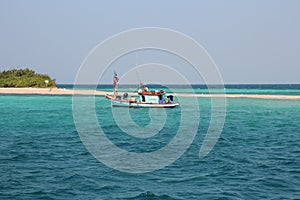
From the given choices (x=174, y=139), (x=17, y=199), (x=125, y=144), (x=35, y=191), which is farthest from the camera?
(x=174, y=139)

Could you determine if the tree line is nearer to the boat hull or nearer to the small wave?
the boat hull

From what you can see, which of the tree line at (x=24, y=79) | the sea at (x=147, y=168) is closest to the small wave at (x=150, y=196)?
the sea at (x=147, y=168)

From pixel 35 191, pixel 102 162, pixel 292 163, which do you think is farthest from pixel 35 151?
pixel 292 163

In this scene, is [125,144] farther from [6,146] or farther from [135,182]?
[135,182]

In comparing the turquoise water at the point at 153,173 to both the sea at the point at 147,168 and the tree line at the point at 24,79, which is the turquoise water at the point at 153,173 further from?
the tree line at the point at 24,79

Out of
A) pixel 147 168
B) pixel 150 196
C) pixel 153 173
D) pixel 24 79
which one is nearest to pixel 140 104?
pixel 147 168

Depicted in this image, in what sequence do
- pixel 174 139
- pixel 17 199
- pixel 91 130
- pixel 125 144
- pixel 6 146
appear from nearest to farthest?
1. pixel 17 199
2. pixel 6 146
3. pixel 125 144
4. pixel 174 139
5. pixel 91 130

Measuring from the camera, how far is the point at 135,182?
18.3 metres

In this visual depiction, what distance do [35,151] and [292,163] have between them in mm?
16829

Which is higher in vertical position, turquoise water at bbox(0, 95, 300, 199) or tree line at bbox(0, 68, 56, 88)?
tree line at bbox(0, 68, 56, 88)

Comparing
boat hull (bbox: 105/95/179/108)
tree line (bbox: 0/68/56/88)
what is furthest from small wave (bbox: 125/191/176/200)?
tree line (bbox: 0/68/56/88)

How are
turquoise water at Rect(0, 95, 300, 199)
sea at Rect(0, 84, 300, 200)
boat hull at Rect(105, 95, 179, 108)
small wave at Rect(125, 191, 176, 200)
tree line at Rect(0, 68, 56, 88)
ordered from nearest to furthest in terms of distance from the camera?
small wave at Rect(125, 191, 176, 200)
turquoise water at Rect(0, 95, 300, 199)
sea at Rect(0, 84, 300, 200)
boat hull at Rect(105, 95, 179, 108)
tree line at Rect(0, 68, 56, 88)

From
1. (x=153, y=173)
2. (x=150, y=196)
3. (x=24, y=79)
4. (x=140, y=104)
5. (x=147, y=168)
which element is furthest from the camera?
(x=24, y=79)

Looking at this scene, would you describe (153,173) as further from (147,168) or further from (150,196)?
(150,196)
